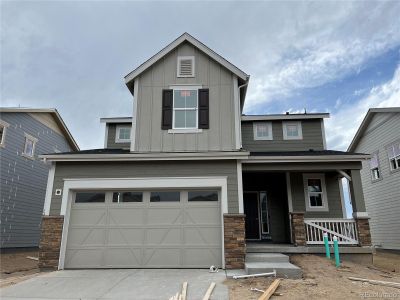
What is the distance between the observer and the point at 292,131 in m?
12.8

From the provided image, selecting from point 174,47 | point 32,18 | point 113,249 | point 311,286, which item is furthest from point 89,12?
point 311,286

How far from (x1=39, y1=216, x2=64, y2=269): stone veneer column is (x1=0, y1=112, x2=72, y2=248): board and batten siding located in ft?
16.6

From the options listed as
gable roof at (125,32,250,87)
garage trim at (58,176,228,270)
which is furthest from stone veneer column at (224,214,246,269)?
gable roof at (125,32,250,87)

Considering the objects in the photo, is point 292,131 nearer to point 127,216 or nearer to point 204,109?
point 204,109

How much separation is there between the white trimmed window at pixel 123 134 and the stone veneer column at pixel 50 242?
590cm

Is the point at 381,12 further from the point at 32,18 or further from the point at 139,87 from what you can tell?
the point at 32,18

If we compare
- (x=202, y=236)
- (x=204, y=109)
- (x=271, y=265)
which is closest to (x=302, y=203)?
(x=271, y=265)

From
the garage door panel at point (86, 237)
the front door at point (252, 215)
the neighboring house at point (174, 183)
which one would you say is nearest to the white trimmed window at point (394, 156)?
the neighboring house at point (174, 183)

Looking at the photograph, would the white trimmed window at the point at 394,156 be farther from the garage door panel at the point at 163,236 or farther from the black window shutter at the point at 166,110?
the garage door panel at the point at 163,236

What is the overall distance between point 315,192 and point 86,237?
8.10 metres

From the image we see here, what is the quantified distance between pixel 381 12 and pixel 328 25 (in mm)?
2148

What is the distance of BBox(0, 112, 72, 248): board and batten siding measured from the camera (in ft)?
43.7

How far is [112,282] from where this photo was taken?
667cm

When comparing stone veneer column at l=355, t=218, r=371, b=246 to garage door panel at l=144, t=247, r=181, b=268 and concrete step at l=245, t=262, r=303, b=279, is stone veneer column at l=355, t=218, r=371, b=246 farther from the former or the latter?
garage door panel at l=144, t=247, r=181, b=268
